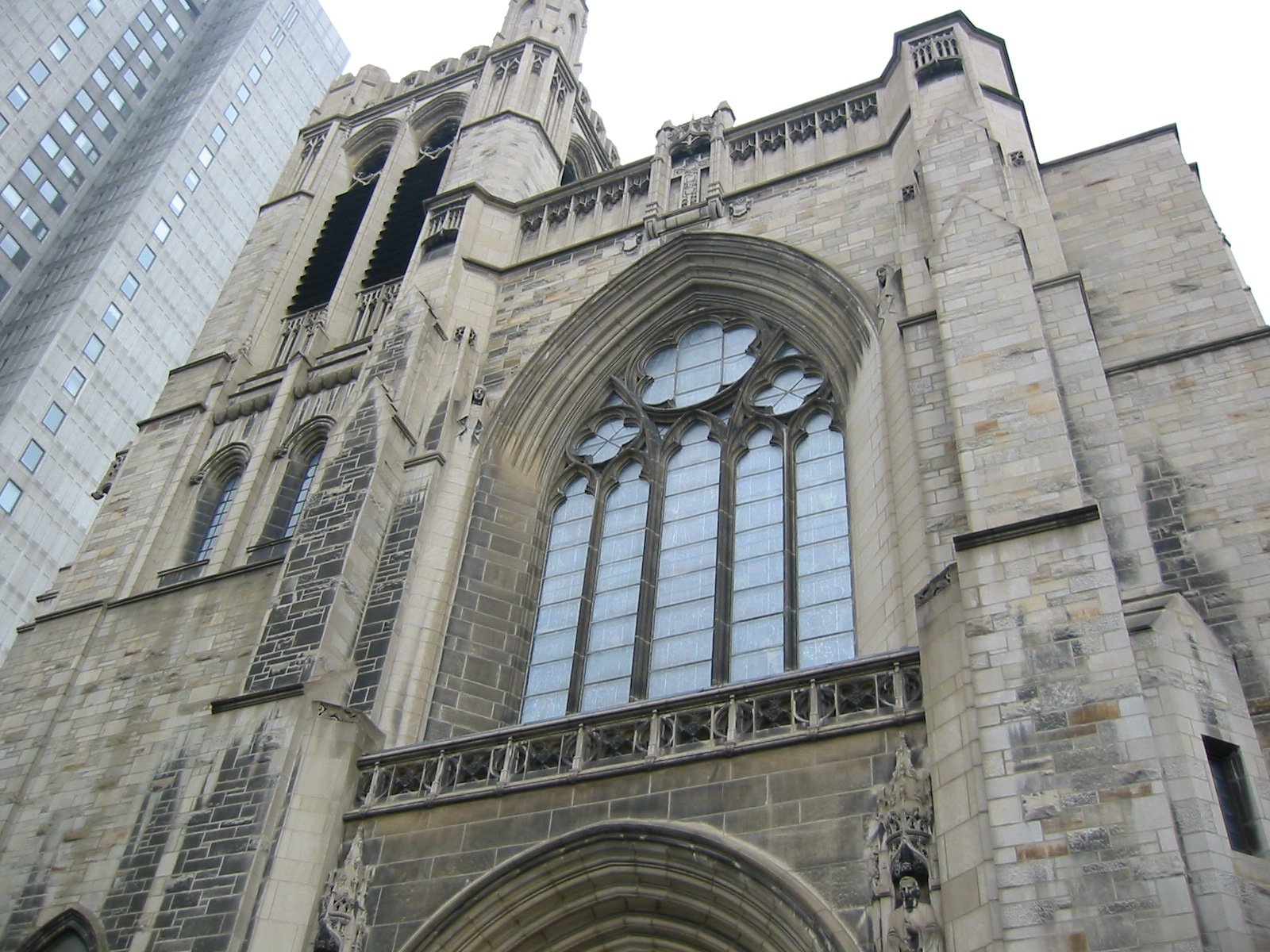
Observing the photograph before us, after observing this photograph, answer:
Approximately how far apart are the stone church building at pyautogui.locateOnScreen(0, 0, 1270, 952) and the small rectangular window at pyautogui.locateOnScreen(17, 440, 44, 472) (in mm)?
22455

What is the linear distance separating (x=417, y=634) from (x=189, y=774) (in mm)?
2554

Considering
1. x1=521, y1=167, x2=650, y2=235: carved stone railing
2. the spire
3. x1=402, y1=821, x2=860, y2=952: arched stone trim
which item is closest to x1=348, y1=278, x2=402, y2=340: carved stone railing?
x1=521, y1=167, x2=650, y2=235: carved stone railing

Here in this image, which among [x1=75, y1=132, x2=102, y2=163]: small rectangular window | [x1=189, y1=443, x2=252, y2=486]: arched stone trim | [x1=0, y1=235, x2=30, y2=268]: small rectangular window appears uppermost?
[x1=75, y1=132, x2=102, y2=163]: small rectangular window

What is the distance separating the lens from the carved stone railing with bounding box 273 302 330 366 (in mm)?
20812

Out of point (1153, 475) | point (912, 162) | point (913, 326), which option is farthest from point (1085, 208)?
point (1153, 475)

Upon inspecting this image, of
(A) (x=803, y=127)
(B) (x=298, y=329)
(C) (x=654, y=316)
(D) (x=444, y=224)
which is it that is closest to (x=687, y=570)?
(C) (x=654, y=316)

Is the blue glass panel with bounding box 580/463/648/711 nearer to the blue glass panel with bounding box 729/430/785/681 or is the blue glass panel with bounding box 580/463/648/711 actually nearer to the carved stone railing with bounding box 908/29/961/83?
the blue glass panel with bounding box 729/430/785/681

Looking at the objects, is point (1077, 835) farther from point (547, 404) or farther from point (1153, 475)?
point (547, 404)

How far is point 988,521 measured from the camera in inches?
392

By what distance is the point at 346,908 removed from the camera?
10.9 metres

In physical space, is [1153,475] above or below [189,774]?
above

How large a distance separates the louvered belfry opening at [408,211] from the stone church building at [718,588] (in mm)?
→ 1758

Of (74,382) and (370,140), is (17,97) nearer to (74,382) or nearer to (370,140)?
(74,382)

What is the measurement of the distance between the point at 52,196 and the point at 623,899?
43.7 m
